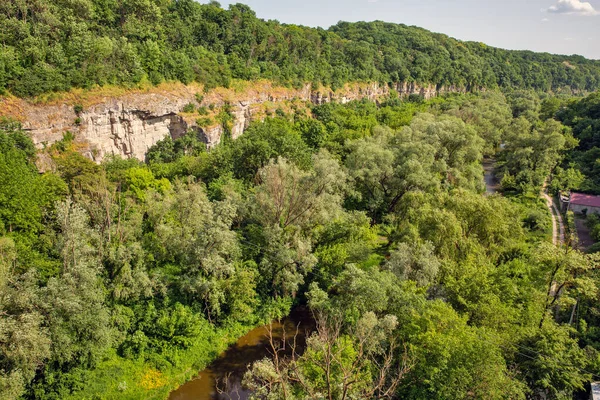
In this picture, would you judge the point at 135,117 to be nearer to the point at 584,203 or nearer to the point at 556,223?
the point at 556,223

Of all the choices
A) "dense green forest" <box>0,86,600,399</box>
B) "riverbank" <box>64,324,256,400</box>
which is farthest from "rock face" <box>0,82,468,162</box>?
"riverbank" <box>64,324,256,400</box>

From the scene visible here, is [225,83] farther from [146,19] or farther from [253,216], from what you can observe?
[253,216]

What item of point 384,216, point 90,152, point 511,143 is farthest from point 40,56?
point 511,143

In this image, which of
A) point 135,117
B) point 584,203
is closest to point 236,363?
point 135,117

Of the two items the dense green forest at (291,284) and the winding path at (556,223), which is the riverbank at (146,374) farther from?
the winding path at (556,223)

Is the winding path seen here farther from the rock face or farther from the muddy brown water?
the rock face
